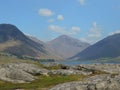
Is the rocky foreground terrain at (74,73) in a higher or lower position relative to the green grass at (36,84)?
higher

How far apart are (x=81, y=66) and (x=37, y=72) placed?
2854 cm

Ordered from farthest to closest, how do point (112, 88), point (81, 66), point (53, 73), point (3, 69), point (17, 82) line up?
point (81, 66) → point (53, 73) → point (3, 69) → point (17, 82) → point (112, 88)

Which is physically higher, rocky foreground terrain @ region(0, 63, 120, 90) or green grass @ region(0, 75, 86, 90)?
rocky foreground terrain @ region(0, 63, 120, 90)

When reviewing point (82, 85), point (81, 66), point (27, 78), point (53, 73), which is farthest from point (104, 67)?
point (82, 85)

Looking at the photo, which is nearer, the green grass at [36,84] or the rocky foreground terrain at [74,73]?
the rocky foreground terrain at [74,73]

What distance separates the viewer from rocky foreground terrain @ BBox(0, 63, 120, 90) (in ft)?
122

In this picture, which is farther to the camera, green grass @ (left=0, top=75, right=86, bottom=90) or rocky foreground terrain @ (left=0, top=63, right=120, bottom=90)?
green grass @ (left=0, top=75, right=86, bottom=90)

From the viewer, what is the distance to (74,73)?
12431 centimetres

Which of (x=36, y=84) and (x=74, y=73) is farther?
(x=74, y=73)

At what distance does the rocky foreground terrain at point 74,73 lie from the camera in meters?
37.1

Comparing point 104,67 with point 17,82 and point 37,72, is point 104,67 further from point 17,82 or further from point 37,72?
point 17,82

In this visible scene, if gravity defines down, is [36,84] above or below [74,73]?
below

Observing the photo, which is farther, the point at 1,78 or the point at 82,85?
the point at 1,78

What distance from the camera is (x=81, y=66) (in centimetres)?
14562
